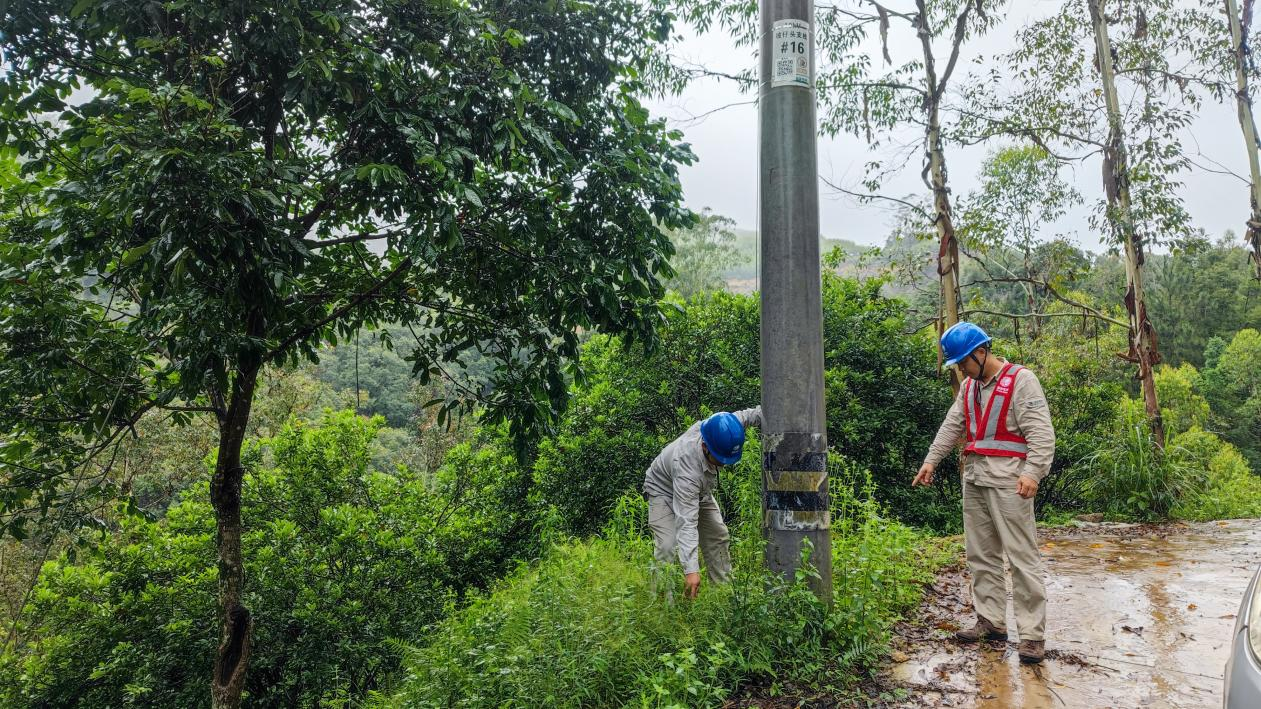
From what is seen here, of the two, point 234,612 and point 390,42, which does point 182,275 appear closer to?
point 390,42

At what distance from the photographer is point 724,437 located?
4746 millimetres

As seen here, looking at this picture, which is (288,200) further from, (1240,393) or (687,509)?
(1240,393)

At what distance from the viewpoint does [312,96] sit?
3922 millimetres

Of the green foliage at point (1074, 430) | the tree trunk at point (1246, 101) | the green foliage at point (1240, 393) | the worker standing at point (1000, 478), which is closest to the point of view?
the worker standing at point (1000, 478)

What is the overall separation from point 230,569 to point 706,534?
139 inches

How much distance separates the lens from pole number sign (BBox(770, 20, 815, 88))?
13.7ft

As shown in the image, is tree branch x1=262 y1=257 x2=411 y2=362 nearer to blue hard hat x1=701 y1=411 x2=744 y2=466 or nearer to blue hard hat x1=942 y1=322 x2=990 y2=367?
blue hard hat x1=701 y1=411 x2=744 y2=466

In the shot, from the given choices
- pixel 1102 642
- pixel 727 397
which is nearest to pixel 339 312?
pixel 727 397

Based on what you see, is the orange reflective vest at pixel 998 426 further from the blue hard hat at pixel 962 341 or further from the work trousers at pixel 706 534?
the work trousers at pixel 706 534

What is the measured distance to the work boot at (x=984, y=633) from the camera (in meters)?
4.32

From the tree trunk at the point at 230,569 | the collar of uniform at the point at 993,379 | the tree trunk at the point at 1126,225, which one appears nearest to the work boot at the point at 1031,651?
the collar of uniform at the point at 993,379

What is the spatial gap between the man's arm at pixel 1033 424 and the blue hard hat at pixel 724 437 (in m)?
1.63

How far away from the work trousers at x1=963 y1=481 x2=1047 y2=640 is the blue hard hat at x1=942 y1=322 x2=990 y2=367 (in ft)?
2.64

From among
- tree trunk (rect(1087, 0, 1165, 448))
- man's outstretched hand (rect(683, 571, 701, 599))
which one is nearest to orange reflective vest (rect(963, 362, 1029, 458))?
man's outstretched hand (rect(683, 571, 701, 599))
